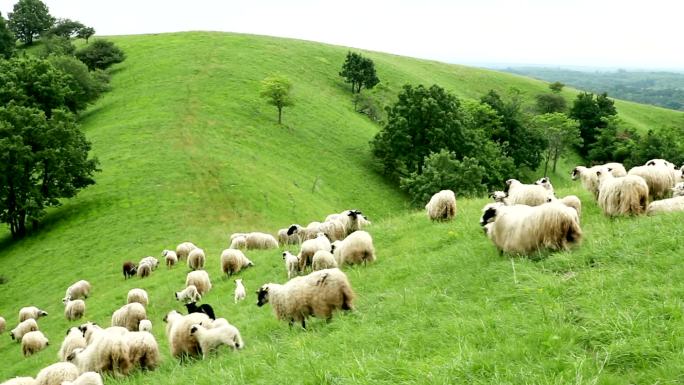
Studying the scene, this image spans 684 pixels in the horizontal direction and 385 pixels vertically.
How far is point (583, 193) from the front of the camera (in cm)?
1579

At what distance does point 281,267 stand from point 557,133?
7243 cm

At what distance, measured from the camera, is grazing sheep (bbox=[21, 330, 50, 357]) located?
69.1 feet

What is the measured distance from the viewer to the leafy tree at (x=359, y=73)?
94.2 m

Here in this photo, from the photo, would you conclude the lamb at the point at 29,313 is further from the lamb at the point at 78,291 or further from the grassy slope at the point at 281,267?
the lamb at the point at 78,291

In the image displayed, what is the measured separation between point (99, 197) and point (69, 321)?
22.1 m

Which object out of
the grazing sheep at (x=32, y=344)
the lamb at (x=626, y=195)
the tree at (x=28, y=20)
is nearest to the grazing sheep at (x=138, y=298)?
the grazing sheep at (x=32, y=344)

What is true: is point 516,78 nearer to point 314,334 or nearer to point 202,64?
point 202,64

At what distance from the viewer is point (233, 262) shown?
22.4 m

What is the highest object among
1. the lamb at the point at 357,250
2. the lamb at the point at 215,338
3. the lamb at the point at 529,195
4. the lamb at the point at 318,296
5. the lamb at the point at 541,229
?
the lamb at the point at 541,229

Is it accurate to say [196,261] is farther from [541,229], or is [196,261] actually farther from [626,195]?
[626,195]

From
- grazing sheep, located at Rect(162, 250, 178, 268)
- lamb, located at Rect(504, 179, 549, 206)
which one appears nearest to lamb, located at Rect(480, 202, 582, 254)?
lamb, located at Rect(504, 179, 549, 206)

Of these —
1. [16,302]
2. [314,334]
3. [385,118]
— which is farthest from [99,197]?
[385,118]

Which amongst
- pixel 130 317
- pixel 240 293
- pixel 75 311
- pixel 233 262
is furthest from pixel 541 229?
pixel 75 311

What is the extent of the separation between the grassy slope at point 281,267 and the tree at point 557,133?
29.5 m
